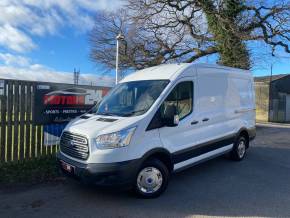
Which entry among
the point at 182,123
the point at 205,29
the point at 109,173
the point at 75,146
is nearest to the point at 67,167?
the point at 75,146

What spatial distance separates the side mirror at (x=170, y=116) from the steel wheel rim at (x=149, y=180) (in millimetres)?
844

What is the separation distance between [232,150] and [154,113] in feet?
12.0

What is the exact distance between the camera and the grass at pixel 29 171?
241 inches

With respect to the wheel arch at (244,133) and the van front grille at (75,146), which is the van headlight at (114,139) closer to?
the van front grille at (75,146)

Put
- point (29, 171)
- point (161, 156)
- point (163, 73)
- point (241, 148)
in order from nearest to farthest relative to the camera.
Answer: point (161, 156) → point (163, 73) → point (29, 171) → point (241, 148)

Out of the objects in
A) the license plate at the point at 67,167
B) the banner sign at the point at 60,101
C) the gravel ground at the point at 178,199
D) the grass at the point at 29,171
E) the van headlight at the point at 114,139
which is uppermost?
the banner sign at the point at 60,101

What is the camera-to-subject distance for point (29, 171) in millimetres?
6605

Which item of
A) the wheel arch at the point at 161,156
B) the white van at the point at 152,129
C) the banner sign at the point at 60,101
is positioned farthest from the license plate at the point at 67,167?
the banner sign at the point at 60,101

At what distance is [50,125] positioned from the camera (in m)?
7.77

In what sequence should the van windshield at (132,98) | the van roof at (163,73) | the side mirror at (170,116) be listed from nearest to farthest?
the side mirror at (170,116) < the van windshield at (132,98) < the van roof at (163,73)

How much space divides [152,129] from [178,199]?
4.32ft

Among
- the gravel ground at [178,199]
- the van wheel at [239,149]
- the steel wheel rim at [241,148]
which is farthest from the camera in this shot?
the steel wheel rim at [241,148]

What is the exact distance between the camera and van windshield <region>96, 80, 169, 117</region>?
17.6 feet

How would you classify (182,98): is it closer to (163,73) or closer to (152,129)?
(163,73)
